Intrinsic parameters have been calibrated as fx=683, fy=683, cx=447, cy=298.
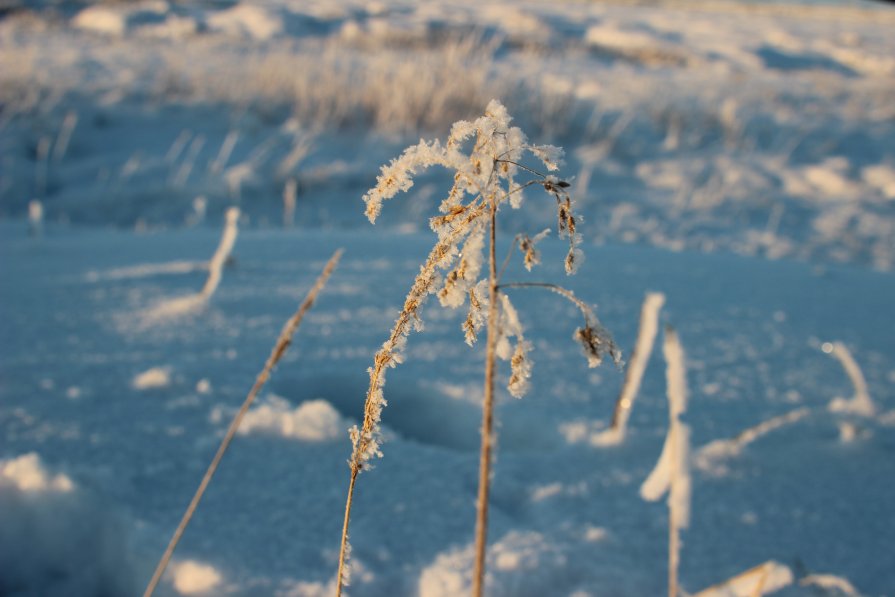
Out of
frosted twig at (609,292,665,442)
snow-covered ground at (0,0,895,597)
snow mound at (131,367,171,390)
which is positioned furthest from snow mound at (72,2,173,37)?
frosted twig at (609,292,665,442)

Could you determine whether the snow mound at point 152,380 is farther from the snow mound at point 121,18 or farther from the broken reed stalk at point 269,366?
the snow mound at point 121,18

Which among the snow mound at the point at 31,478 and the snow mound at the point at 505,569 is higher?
the snow mound at the point at 505,569

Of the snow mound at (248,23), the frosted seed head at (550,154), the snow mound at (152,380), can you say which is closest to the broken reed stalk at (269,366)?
the frosted seed head at (550,154)

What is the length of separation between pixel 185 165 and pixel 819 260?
4.75 m

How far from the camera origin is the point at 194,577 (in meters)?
0.91

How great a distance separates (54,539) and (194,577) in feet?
0.86

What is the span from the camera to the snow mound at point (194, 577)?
90 cm

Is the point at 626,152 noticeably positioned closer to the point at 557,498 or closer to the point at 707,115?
the point at 707,115

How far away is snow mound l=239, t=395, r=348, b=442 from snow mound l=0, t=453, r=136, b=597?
28cm

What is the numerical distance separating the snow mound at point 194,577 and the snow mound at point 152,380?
54 cm

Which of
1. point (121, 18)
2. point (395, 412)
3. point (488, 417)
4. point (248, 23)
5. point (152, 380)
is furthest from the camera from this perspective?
point (248, 23)

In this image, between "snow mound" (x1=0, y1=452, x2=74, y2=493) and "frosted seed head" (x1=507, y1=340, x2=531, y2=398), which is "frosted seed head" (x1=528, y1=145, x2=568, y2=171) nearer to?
"frosted seed head" (x1=507, y1=340, x2=531, y2=398)

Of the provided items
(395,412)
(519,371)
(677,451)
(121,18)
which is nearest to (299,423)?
(395,412)

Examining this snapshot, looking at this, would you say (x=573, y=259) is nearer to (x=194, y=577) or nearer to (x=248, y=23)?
(x=194, y=577)
